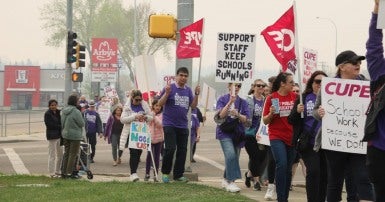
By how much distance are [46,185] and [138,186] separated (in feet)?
5.58

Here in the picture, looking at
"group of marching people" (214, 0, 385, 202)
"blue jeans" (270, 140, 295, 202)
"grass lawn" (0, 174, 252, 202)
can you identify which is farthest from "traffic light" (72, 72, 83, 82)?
"blue jeans" (270, 140, 295, 202)

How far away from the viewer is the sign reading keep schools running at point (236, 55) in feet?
44.2

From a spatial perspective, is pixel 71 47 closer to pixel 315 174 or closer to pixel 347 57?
pixel 315 174

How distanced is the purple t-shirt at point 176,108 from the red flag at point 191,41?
3.87ft

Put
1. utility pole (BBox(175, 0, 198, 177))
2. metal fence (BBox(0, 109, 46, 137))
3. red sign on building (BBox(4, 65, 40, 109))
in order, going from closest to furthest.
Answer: utility pole (BBox(175, 0, 198, 177)) < metal fence (BBox(0, 109, 46, 137)) < red sign on building (BBox(4, 65, 40, 109))

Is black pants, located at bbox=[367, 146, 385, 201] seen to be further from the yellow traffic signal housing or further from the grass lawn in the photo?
→ the yellow traffic signal housing

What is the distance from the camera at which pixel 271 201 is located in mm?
11477

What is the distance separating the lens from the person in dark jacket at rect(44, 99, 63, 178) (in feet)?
54.4

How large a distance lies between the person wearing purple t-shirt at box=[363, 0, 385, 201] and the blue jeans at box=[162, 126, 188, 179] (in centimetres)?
714

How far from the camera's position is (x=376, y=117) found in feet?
21.0

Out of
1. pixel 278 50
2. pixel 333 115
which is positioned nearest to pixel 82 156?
pixel 278 50

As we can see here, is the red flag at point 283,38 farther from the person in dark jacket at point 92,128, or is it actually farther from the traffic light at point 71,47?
the traffic light at point 71,47

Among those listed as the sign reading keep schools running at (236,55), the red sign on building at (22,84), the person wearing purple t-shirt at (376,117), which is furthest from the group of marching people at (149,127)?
the red sign on building at (22,84)

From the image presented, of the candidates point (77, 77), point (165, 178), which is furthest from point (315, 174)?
point (77, 77)
